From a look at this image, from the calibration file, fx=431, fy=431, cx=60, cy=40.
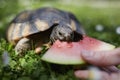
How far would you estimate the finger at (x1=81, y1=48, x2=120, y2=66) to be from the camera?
146 inches

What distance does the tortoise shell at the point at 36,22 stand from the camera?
16.7 ft

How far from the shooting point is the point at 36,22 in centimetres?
516

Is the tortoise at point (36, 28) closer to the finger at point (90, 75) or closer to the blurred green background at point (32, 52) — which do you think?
the blurred green background at point (32, 52)

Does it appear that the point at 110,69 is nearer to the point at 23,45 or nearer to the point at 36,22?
the point at 23,45

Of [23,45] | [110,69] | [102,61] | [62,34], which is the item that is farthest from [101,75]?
[23,45]

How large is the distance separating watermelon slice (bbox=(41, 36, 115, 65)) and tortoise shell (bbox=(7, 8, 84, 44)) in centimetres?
83

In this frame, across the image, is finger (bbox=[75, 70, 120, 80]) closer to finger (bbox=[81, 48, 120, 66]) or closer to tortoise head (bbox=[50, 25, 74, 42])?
finger (bbox=[81, 48, 120, 66])

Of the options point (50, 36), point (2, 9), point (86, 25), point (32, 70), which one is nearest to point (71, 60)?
point (32, 70)

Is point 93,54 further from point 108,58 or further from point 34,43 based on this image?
point 34,43

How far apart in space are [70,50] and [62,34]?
44 cm

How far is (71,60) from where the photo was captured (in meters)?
3.80

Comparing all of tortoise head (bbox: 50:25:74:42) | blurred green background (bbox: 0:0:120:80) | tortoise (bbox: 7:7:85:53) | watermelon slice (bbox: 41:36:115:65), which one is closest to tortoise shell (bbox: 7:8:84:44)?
tortoise (bbox: 7:7:85:53)

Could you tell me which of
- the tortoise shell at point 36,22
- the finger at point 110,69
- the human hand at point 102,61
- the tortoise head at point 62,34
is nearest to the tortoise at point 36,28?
the tortoise shell at point 36,22

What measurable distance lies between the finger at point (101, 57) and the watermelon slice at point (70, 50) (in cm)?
Result: 8
